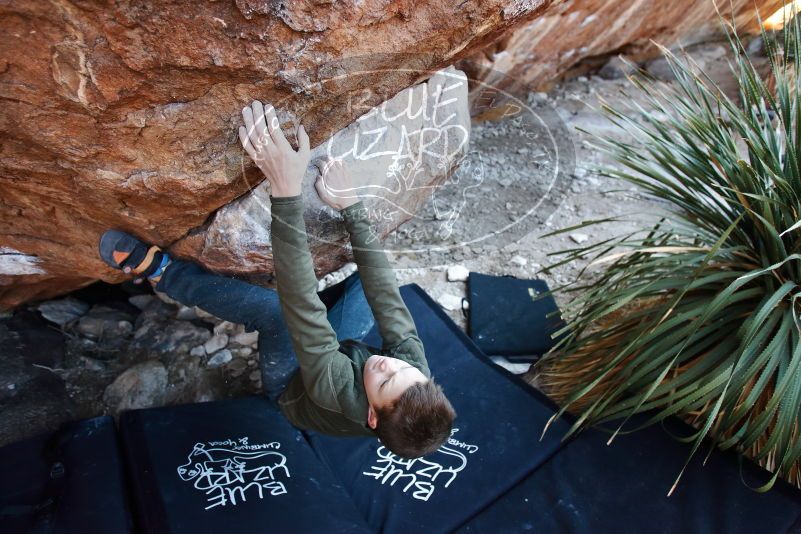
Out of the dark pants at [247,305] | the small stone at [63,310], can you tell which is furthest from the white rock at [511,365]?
the small stone at [63,310]

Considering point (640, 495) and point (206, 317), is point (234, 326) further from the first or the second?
point (640, 495)

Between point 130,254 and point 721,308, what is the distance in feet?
6.61

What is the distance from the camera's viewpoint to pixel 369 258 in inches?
69.2

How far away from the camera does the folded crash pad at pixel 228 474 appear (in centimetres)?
167

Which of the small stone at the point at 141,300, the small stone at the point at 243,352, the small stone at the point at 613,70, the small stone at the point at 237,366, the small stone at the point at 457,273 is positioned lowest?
the small stone at the point at 237,366

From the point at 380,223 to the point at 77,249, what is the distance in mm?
1102

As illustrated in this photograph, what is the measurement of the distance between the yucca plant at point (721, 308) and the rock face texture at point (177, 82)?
0.96m

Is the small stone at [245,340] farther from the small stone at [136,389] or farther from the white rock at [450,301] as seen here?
the white rock at [450,301]

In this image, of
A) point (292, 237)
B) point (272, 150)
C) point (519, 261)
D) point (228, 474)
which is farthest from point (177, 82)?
point (519, 261)

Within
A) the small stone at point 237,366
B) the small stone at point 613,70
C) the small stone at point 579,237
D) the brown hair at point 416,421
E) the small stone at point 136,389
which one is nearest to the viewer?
the brown hair at point 416,421

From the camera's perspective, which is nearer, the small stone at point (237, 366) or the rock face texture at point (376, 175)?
the rock face texture at point (376, 175)

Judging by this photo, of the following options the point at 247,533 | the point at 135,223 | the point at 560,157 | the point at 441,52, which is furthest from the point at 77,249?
the point at 560,157

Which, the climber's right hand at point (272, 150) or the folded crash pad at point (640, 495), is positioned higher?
the climber's right hand at point (272, 150)

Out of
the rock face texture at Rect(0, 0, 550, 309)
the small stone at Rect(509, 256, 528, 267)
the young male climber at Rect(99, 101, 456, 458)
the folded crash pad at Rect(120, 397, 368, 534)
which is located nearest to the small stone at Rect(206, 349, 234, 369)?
the folded crash pad at Rect(120, 397, 368, 534)
